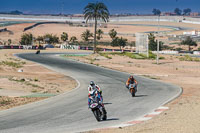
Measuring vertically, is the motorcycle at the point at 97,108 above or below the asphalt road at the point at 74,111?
above

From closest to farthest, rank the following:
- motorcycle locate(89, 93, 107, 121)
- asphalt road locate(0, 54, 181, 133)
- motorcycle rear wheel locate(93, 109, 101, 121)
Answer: asphalt road locate(0, 54, 181, 133) < motorcycle locate(89, 93, 107, 121) < motorcycle rear wheel locate(93, 109, 101, 121)

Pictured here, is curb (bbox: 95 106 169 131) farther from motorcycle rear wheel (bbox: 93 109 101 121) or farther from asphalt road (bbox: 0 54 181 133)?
motorcycle rear wheel (bbox: 93 109 101 121)

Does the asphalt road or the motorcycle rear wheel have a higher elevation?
the motorcycle rear wheel

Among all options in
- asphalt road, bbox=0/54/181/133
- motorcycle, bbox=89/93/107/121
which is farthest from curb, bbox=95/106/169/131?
motorcycle, bbox=89/93/107/121

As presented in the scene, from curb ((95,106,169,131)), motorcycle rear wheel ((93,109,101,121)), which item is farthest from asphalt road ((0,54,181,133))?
curb ((95,106,169,131))

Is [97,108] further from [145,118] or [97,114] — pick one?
[145,118]

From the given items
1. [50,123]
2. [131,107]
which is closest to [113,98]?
[131,107]

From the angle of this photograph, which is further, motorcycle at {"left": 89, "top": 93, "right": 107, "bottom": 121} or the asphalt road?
motorcycle at {"left": 89, "top": 93, "right": 107, "bottom": 121}

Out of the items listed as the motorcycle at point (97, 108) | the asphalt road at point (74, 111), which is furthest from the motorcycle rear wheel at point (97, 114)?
the asphalt road at point (74, 111)

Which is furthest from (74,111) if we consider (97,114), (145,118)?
(145,118)

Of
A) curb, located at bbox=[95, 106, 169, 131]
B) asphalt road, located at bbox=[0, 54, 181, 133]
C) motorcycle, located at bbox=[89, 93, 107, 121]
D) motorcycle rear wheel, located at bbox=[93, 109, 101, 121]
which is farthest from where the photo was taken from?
motorcycle rear wheel, located at bbox=[93, 109, 101, 121]

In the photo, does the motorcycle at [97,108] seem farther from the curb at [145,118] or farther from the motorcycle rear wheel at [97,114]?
the curb at [145,118]

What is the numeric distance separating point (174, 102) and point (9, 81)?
13222mm

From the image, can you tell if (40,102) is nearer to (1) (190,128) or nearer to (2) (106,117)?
(2) (106,117)
